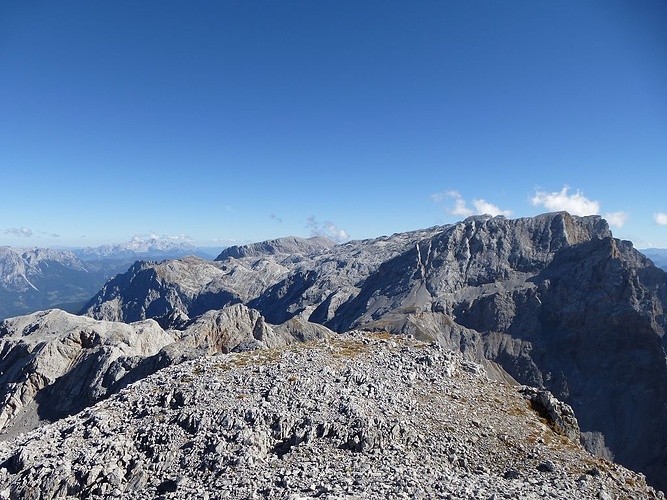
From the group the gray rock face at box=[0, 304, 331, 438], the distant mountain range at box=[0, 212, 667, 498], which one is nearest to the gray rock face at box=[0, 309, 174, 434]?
the gray rock face at box=[0, 304, 331, 438]

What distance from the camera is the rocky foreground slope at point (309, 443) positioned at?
2083 cm

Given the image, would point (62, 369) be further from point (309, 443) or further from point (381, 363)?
point (309, 443)

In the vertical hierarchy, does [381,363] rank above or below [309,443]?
above

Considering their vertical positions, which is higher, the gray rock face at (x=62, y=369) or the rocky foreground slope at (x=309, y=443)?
the rocky foreground slope at (x=309, y=443)

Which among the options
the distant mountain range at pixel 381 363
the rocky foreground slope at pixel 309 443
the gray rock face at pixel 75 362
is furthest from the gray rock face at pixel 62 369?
the rocky foreground slope at pixel 309 443

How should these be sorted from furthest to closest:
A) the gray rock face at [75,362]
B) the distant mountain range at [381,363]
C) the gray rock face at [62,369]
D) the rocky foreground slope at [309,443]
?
the gray rock face at [62,369] → the gray rock face at [75,362] → the distant mountain range at [381,363] → the rocky foreground slope at [309,443]

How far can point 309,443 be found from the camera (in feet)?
77.5

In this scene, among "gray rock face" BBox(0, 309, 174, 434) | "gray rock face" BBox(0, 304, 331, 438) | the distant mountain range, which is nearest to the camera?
the distant mountain range

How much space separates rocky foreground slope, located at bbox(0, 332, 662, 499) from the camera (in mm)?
20828

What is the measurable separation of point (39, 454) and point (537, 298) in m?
199

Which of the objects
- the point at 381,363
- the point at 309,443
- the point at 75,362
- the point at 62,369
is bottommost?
the point at 62,369

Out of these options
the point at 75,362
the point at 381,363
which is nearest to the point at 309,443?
the point at 381,363

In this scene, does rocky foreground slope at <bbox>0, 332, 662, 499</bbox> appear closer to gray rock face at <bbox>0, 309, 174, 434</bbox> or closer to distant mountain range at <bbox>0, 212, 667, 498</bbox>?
distant mountain range at <bbox>0, 212, 667, 498</bbox>

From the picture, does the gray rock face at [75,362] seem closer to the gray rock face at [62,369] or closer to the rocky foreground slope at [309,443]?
the gray rock face at [62,369]
